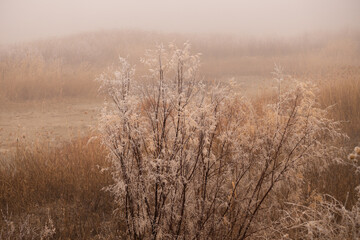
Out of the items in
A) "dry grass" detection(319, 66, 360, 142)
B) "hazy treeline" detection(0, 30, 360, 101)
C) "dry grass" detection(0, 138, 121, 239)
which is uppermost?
"hazy treeline" detection(0, 30, 360, 101)

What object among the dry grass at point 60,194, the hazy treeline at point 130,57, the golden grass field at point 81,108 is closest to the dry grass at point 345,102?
the golden grass field at point 81,108

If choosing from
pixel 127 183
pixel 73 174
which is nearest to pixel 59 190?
pixel 73 174

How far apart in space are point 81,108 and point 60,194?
4.44 m

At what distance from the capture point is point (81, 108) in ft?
22.8

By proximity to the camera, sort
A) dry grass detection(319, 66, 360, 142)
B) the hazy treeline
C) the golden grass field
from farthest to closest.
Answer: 1. the hazy treeline
2. dry grass detection(319, 66, 360, 142)
3. the golden grass field

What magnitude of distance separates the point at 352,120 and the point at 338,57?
8.84m

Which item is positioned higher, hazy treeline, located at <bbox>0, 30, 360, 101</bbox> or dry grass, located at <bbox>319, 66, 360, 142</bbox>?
hazy treeline, located at <bbox>0, 30, 360, 101</bbox>

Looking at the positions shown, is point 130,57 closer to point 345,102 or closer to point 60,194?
point 345,102

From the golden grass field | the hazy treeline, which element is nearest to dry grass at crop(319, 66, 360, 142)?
the golden grass field

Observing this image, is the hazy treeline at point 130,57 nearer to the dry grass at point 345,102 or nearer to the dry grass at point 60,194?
the dry grass at point 345,102

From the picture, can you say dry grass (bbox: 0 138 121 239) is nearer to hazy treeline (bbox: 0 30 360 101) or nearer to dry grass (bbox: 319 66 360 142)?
dry grass (bbox: 319 66 360 142)

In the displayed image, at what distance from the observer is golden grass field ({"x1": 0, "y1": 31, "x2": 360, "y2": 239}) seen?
2.58 meters

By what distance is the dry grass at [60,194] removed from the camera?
236cm

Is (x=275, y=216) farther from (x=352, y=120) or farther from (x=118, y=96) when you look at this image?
(x=352, y=120)
